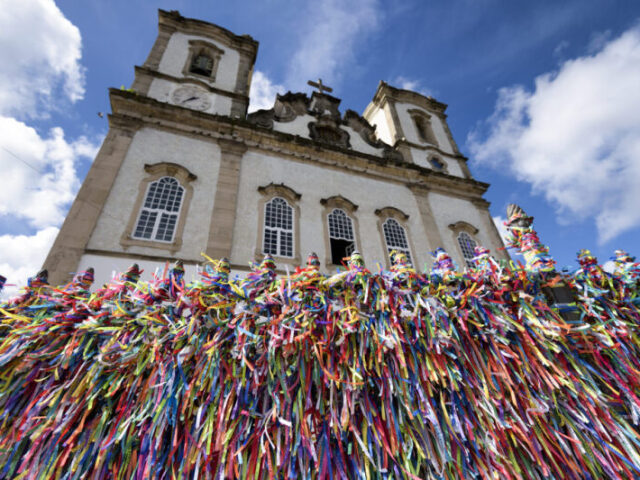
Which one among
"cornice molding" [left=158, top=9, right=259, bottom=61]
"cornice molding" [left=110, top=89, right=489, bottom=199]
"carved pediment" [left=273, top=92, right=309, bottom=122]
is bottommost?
"cornice molding" [left=110, top=89, right=489, bottom=199]

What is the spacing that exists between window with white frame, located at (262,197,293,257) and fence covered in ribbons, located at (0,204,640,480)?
6079 mm

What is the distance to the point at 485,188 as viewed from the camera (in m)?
14.5

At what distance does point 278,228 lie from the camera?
9320mm

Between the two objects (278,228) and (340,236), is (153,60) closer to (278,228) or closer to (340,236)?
(278,228)

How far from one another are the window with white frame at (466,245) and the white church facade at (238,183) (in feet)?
0.20

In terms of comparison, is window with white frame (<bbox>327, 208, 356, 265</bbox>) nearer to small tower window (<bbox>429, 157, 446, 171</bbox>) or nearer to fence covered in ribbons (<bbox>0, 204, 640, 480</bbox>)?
fence covered in ribbons (<bbox>0, 204, 640, 480</bbox>)

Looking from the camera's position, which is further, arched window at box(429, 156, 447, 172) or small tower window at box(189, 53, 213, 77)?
arched window at box(429, 156, 447, 172)

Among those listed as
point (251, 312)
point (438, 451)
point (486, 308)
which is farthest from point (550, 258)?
point (251, 312)

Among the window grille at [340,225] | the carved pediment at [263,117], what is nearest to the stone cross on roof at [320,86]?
the carved pediment at [263,117]

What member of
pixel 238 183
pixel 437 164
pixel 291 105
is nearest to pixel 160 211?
pixel 238 183

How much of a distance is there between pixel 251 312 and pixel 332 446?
1.37 metres

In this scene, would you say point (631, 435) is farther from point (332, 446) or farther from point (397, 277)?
point (332, 446)

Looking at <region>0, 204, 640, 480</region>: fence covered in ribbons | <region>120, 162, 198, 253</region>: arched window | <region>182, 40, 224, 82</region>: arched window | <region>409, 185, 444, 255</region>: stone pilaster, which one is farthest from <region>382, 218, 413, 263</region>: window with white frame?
<region>182, 40, 224, 82</region>: arched window

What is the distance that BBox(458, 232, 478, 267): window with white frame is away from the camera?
39.0 ft
